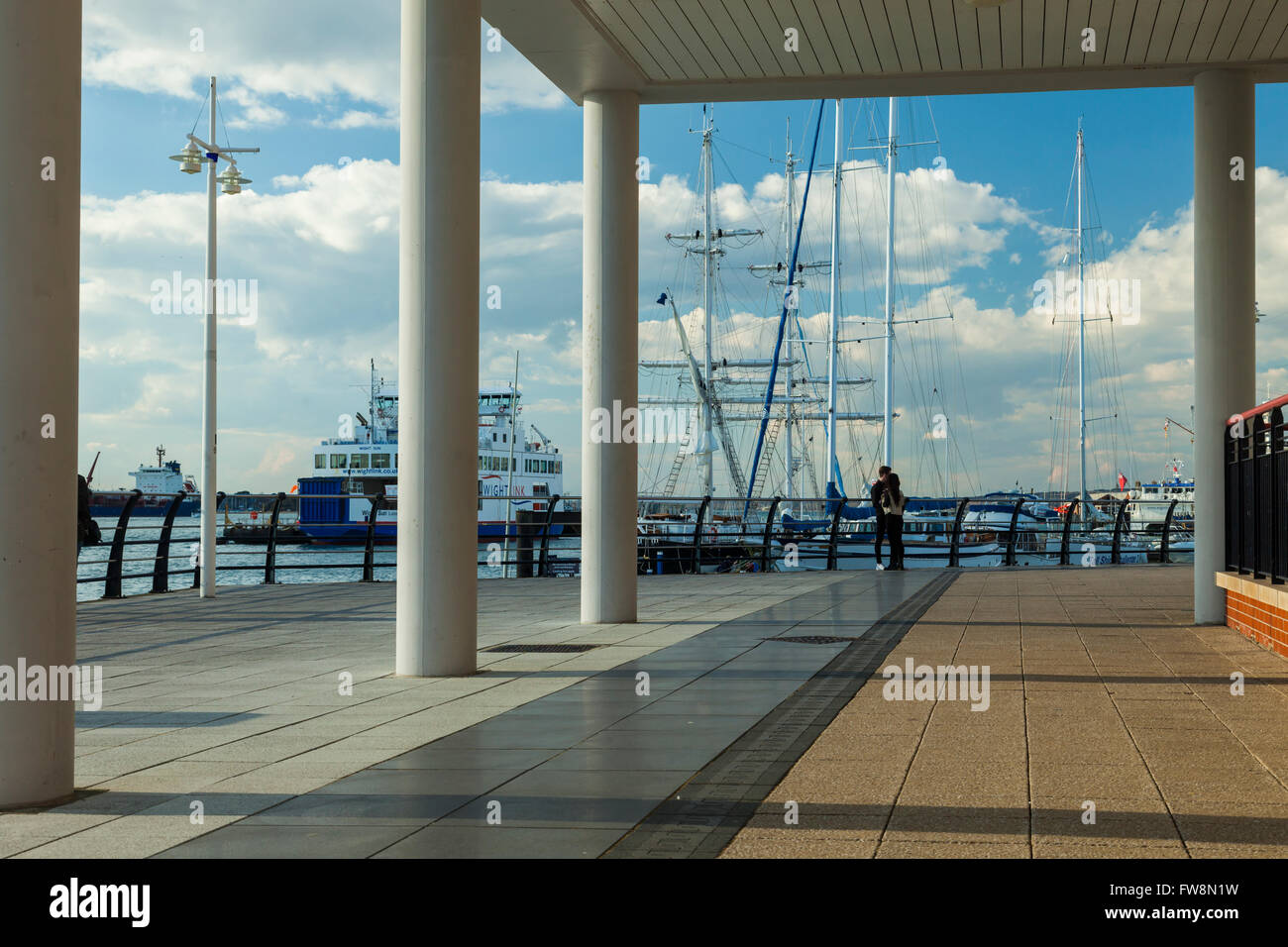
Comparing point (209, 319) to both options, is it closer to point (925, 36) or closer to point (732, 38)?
point (732, 38)

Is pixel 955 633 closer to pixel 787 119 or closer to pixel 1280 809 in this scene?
pixel 1280 809

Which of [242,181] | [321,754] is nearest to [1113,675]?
[321,754]

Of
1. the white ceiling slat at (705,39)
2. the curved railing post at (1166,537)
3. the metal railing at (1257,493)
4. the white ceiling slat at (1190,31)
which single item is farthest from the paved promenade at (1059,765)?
the curved railing post at (1166,537)

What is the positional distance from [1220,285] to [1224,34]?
2037 millimetres

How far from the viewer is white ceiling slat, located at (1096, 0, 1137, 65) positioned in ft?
31.2

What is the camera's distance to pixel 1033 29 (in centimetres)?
1001

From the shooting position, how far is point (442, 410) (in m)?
8.07

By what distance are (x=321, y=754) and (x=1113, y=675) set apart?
15.7 feet

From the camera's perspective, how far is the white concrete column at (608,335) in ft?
37.4

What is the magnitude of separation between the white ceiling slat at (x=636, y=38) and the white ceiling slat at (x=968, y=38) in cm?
241

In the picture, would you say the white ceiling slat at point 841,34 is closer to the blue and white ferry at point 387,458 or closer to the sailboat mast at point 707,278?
the sailboat mast at point 707,278

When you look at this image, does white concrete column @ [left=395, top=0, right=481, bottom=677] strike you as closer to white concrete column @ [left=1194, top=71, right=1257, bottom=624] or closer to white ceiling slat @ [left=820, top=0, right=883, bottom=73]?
white ceiling slat @ [left=820, top=0, right=883, bottom=73]

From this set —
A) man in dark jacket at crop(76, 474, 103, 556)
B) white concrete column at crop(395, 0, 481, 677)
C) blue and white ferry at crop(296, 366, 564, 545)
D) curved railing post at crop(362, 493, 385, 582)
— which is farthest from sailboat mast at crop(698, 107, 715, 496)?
white concrete column at crop(395, 0, 481, 677)

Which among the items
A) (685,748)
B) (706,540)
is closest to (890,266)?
(706,540)
